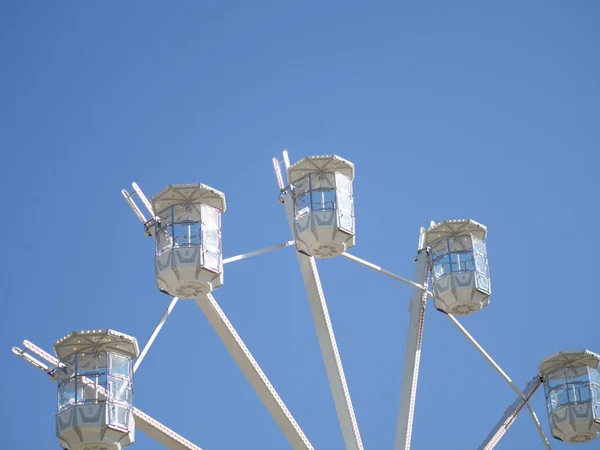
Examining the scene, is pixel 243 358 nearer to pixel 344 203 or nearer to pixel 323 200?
pixel 323 200

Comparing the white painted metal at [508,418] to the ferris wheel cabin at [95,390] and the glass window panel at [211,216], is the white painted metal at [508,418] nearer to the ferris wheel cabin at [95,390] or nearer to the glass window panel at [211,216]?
the glass window panel at [211,216]

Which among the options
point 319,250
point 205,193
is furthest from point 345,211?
point 205,193

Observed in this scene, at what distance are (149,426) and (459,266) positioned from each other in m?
11.8

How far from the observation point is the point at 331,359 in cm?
4650

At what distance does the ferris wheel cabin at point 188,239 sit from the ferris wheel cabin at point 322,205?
8.38ft

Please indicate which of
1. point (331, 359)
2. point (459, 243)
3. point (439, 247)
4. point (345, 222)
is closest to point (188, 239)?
point (345, 222)

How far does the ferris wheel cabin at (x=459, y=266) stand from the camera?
48438 millimetres

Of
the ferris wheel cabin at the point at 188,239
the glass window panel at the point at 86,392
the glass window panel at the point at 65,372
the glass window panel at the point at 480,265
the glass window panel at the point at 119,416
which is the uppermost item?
the glass window panel at the point at 480,265

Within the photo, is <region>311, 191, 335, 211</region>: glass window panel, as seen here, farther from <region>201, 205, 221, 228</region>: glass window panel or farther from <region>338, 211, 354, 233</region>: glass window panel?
<region>201, 205, 221, 228</region>: glass window panel

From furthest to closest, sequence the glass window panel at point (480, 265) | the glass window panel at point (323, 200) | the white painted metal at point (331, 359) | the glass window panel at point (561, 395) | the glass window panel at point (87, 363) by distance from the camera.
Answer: the glass window panel at point (561, 395) < the glass window panel at point (480, 265) < the white painted metal at point (331, 359) < the glass window panel at point (323, 200) < the glass window panel at point (87, 363)

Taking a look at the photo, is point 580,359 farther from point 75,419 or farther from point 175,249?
point 75,419

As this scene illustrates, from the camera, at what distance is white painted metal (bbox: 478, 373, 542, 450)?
1929 inches

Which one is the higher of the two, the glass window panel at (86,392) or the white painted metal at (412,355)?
the white painted metal at (412,355)

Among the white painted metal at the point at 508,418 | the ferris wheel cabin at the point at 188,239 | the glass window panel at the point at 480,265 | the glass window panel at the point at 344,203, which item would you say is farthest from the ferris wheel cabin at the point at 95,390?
the white painted metal at the point at 508,418
